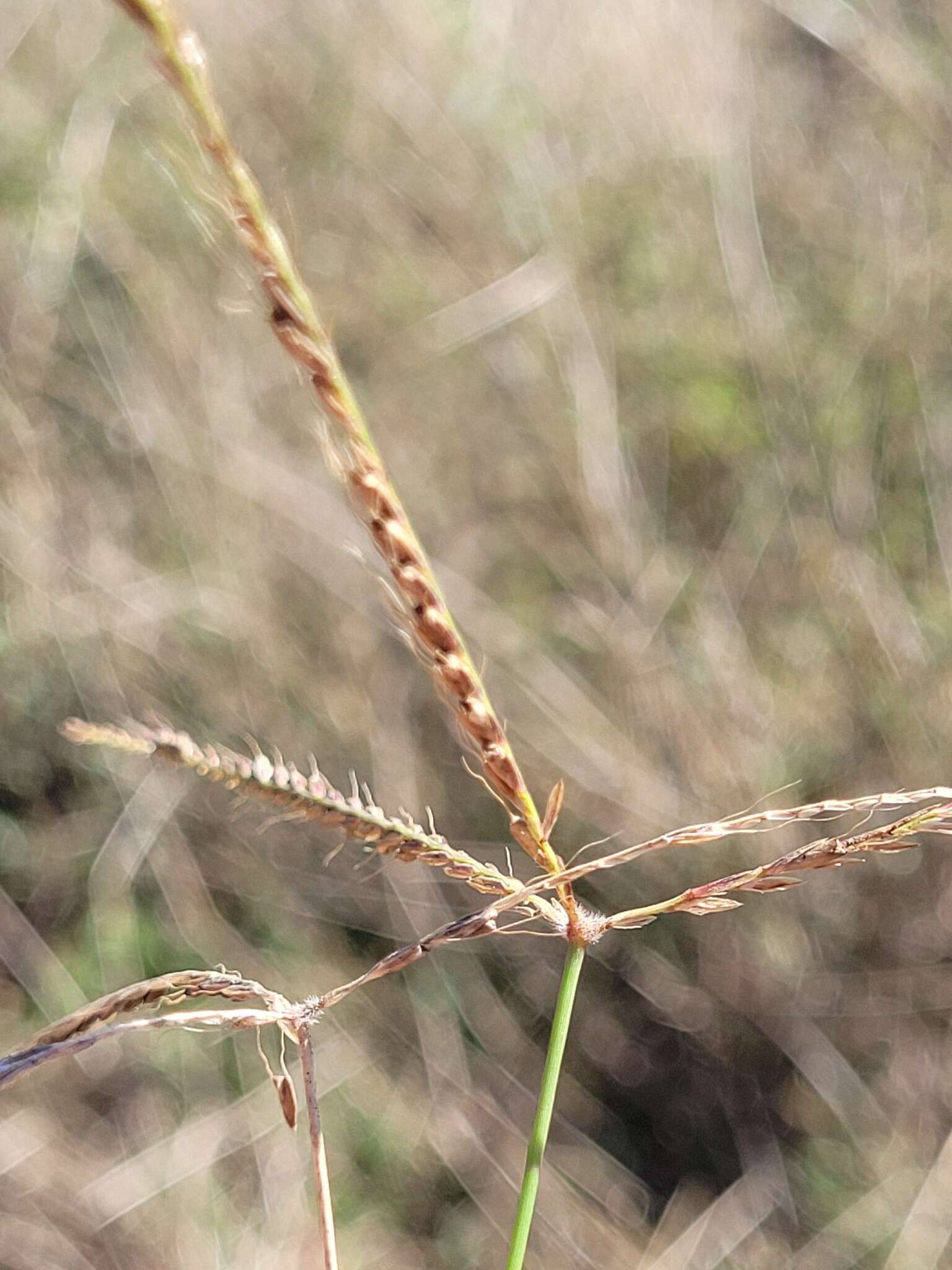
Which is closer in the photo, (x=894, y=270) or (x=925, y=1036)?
(x=925, y=1036)

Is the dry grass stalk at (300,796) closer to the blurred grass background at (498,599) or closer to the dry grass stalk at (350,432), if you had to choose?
the dry grass stalk at (350,432)

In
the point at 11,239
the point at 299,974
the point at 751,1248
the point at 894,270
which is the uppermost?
the point at 11,239

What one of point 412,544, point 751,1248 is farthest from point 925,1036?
point 412,544

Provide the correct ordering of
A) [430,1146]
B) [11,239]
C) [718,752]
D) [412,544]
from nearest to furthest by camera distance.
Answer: [412,544], [718,752], [430,1146], [11,239]

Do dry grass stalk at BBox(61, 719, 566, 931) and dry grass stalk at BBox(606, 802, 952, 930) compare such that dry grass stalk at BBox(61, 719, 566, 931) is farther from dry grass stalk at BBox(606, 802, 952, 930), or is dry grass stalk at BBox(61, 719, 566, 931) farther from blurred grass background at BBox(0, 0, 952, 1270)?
blurred grass background at BBox(0, 0, 952, 1270)

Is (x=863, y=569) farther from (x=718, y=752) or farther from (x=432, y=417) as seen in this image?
(x=432, y=417)

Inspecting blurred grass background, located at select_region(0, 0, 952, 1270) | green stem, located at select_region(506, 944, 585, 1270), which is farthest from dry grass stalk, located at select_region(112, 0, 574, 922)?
blurred grass background, located at select_region(0, 0, 952, 1270)

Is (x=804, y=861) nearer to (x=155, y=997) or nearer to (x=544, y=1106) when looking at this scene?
(x=544, y=1106)

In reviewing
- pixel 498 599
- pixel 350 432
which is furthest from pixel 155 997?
pixel 498 599
